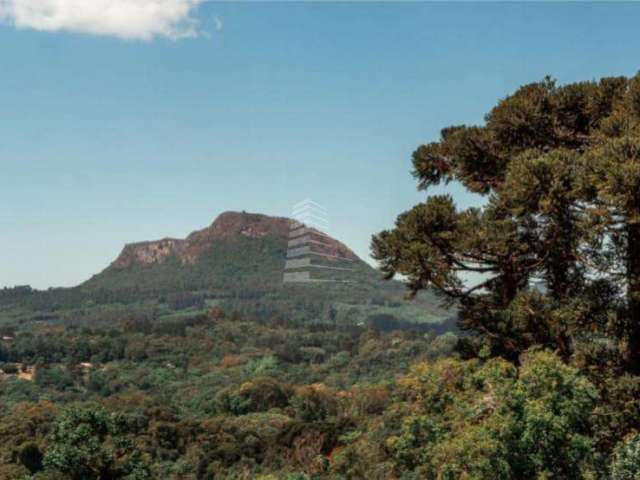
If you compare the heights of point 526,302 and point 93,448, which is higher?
point 526,302

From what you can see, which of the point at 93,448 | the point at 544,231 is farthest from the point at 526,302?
the point at 93,448

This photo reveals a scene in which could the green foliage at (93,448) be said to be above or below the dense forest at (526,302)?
below

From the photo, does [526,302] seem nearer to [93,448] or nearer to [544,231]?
[544,231]

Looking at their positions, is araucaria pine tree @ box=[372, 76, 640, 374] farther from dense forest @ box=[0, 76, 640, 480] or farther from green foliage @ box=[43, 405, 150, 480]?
green foliage @ box=[43, 405, 150, 480]

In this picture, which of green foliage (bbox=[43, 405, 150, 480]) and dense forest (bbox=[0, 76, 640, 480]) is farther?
green foliage (bbox=[43, 405, 150, 480])

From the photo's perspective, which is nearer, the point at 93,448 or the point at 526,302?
the point at 526,302

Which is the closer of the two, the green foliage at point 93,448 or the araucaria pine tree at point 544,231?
the araucaria pine tree at point 544,231

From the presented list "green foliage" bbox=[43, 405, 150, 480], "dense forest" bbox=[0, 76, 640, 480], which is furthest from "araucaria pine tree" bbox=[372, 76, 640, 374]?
"green foliage" bbox=[43, 405, 150, 480]

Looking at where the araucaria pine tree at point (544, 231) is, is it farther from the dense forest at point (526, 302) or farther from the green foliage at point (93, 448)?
the green foliage at point (93, 448)

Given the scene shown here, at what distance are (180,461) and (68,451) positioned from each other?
36232mm

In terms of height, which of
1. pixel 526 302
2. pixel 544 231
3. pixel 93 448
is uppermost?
pixel 544 231

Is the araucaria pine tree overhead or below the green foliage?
overhead

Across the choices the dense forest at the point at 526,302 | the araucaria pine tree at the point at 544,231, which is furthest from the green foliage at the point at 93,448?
the araucaria pine tree at the point at 544,231

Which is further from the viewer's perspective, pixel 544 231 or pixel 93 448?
pixel 93 448
